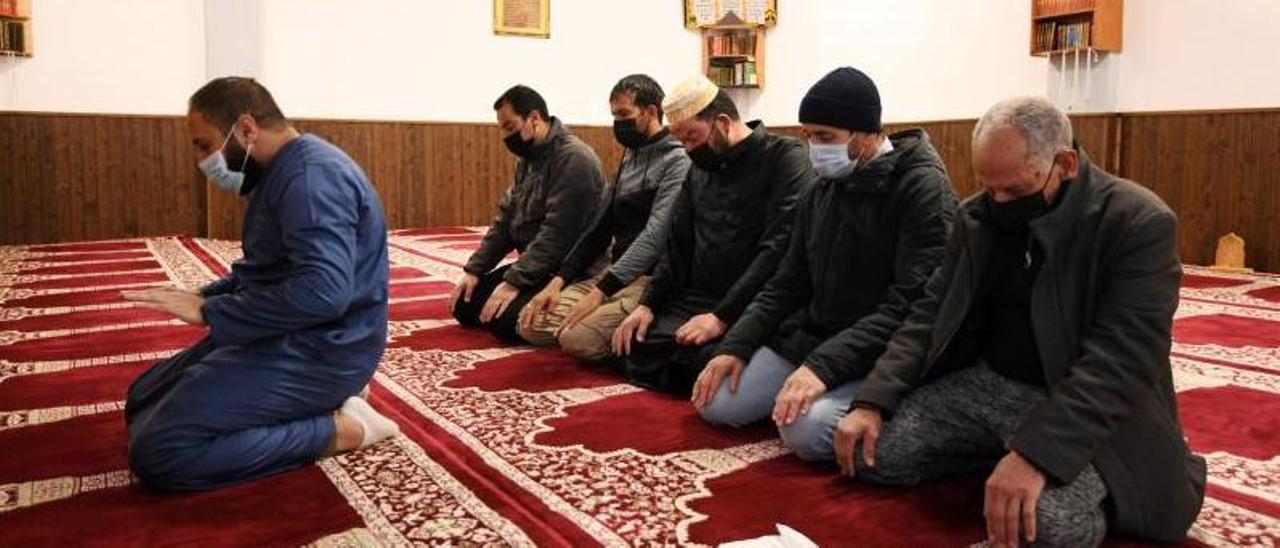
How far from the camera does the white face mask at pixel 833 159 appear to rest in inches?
99.0

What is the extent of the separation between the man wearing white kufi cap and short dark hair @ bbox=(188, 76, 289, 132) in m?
1.23

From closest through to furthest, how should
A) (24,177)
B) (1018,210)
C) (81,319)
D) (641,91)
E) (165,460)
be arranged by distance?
(1018,210), (165,460), (641,91), (81,319), (24,177)

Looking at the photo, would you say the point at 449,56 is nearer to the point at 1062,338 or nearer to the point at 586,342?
the point at 586,342

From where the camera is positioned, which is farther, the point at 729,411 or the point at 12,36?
the point at 12,36

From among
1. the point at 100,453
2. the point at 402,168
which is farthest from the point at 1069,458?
the point at 402,168

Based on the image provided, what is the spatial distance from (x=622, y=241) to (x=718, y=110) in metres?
0.87

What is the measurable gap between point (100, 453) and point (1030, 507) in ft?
7.06

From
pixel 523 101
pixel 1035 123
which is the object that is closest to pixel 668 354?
pixel 523 101

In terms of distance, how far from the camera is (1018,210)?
1.86m

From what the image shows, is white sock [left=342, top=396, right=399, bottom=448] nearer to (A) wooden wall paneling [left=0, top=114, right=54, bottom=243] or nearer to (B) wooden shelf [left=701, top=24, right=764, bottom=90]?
(A) wooden wall paneling [left=0, top=114, right=54, bottom=243]

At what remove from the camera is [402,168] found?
9523mm

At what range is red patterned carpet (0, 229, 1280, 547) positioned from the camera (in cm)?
203

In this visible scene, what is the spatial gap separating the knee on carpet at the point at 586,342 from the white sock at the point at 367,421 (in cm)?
100

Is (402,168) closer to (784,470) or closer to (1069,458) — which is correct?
(784,470)
